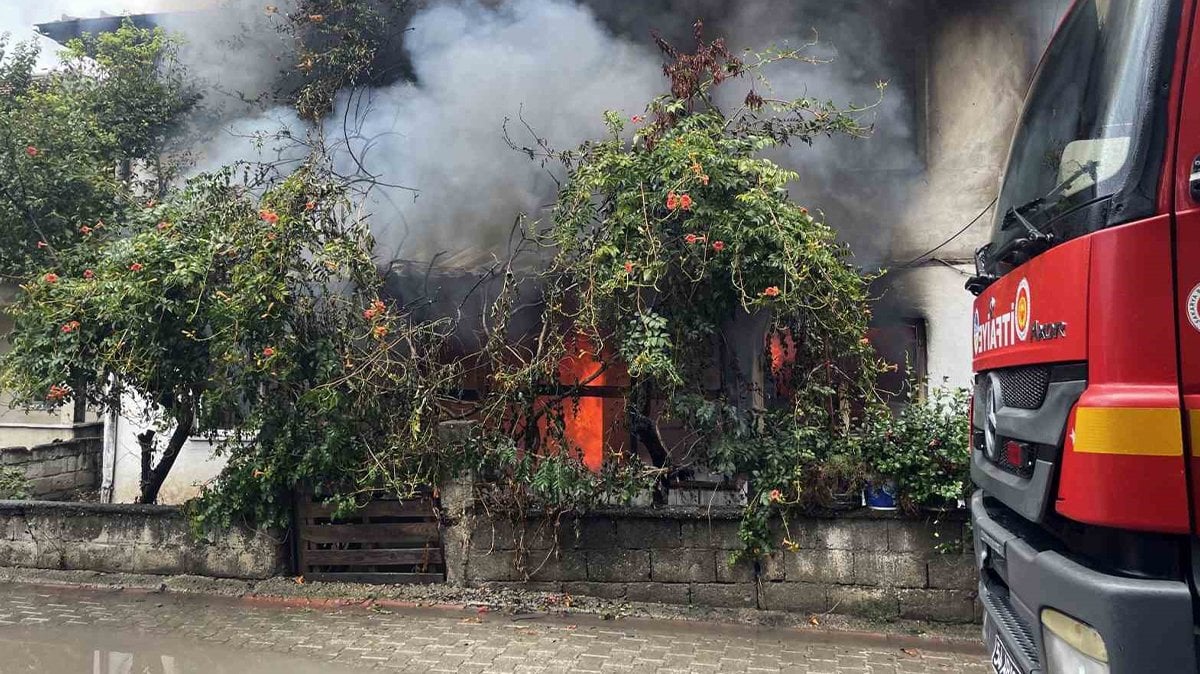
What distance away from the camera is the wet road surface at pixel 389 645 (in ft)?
16.2

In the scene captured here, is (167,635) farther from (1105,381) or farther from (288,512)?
(1105,381)

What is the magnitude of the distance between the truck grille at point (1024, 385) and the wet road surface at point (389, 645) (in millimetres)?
2635

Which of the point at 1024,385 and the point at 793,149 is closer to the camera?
the point at 1024,385

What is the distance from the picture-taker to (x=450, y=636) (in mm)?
5453

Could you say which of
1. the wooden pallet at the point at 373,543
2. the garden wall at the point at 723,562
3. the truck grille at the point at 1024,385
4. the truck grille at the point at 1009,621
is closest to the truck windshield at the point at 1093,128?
the truck grille at the point at 1024,385

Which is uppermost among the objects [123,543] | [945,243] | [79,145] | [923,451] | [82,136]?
[82,136]

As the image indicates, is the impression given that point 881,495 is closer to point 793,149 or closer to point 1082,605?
point 1082,605

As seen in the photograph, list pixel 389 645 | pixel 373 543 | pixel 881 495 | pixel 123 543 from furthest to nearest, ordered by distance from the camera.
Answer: pixel 123 543, pixel 373 543, pixel 881 495, pixel 389 645

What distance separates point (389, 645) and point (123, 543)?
10.6ft

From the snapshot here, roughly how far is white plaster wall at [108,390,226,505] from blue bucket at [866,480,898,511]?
7628mm

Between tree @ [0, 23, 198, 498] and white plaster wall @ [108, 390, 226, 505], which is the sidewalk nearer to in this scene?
tree @ [0, 23, 198, 498]

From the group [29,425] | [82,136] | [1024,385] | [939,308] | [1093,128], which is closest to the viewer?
[1093,128]

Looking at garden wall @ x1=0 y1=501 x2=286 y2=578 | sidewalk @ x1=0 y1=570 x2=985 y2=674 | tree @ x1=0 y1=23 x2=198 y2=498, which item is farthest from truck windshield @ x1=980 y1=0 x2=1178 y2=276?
tree @ x1=0 y1=23 x2=198 y2=498

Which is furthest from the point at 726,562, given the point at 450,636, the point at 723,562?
the point at 450,636
